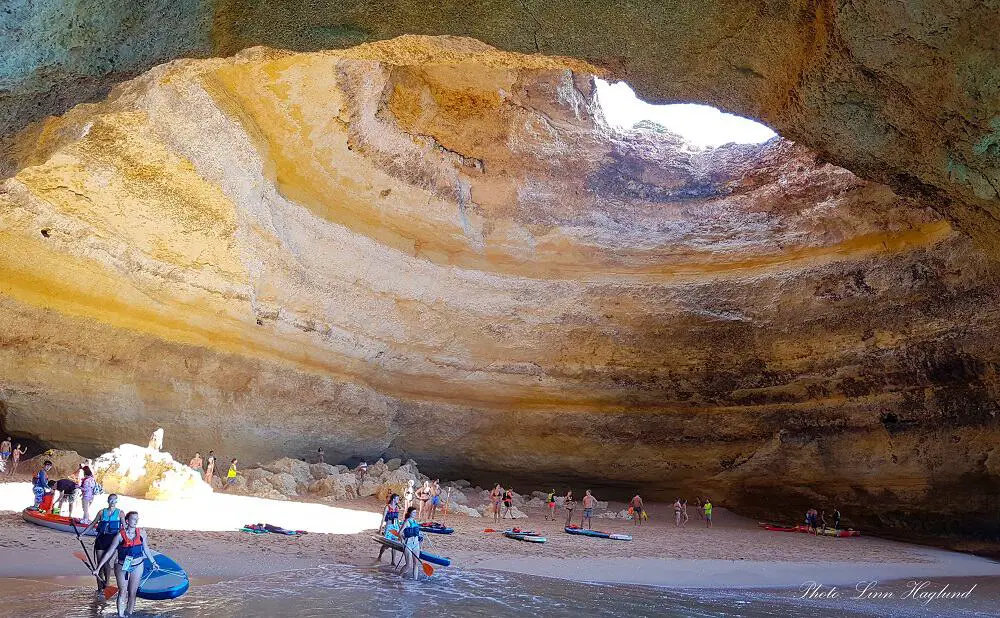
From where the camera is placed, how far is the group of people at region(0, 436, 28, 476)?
1256cm

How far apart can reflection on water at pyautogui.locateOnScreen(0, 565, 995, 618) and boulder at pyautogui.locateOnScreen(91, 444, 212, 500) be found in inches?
163

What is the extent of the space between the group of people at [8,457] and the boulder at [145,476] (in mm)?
2127

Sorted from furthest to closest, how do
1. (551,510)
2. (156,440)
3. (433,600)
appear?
1. (551,510)
2. (156,440)
3. (433,600)

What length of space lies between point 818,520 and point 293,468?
1330cm

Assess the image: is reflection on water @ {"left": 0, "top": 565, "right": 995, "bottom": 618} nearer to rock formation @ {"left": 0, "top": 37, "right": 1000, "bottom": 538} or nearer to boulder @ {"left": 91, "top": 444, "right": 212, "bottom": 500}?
boulder @ {"left": 91, "top": 444, "right": 212, "bottom": 500}

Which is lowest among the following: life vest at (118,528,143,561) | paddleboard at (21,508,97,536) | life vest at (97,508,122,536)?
paddleboard at (21,508,97,536)

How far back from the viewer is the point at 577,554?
38.8 ft

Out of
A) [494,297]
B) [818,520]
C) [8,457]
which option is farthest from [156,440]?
[818,520]

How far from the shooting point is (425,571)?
29.8 ft

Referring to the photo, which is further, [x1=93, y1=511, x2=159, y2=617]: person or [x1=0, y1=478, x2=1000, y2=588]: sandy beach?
[x1=0, y1=478, x2=1000, y2=588]: sandy beach

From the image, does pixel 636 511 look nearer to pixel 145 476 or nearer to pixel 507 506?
pixel 507 506

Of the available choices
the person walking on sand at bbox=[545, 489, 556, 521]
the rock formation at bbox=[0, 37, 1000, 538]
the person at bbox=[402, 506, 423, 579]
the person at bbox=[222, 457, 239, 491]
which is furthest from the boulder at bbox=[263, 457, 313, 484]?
the person at bbox=[402, 506, 423, 579]

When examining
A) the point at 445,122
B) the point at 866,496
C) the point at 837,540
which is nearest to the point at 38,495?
the point at 445,122

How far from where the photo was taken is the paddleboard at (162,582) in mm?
6488
